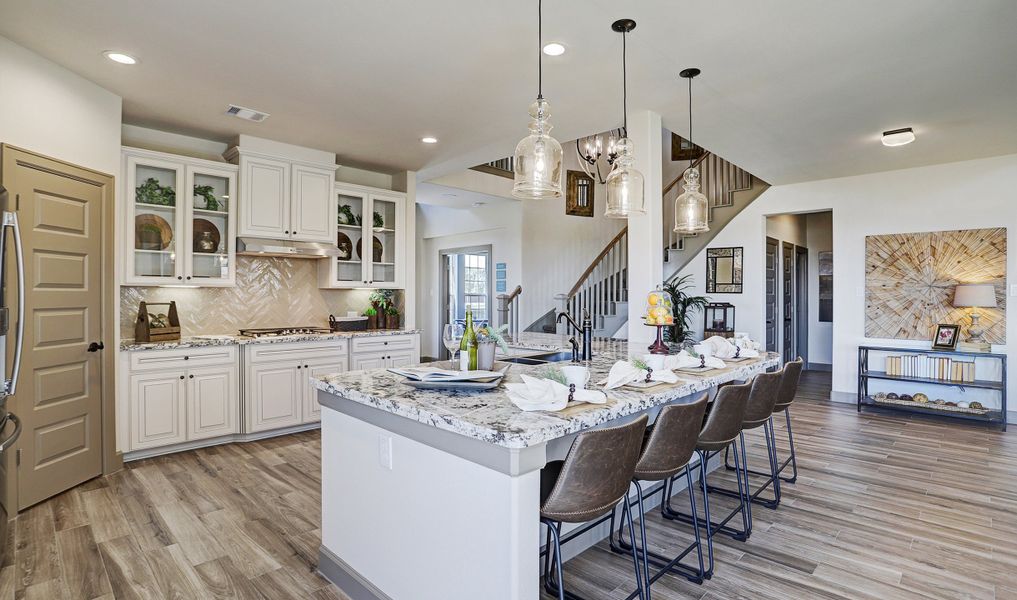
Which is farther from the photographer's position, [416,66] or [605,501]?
[416,66]

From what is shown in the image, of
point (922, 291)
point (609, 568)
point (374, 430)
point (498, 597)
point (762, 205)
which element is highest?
point (762, 205)

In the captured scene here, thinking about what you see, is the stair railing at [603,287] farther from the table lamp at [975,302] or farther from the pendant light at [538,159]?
the pendant light at [538,159]

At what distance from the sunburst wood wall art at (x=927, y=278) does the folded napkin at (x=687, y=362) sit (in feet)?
14.5

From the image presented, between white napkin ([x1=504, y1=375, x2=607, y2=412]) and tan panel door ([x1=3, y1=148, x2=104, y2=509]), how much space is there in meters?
2.92

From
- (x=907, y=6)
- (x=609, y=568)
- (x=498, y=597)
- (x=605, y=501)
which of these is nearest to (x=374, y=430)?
(x=498, y=597)

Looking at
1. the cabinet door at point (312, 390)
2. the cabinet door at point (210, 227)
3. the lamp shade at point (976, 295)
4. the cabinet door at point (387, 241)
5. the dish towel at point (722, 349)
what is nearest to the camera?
the dish towel at point (722, 349)

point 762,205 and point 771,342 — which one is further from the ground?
point 762,205

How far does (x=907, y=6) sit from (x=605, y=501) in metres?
2.74

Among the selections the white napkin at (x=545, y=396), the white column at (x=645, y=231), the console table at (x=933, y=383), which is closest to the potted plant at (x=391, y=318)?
the white column at (x=645, y=231)

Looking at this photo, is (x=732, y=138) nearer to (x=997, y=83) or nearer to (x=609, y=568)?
(x=997, y=83)

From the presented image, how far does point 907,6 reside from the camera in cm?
258

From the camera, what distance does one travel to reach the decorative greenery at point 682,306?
6.26 m

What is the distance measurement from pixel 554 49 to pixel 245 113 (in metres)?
2.53

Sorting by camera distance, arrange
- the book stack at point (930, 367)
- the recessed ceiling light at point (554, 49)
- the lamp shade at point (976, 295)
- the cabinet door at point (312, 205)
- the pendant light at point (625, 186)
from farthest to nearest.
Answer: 1. the book stack at point (930, 367)
2. the lamp shade at point (976, 295)
3. the cabinet door at point (312, 205)
4. the recessed ceiling light at point (554, 49)
5. the pendant light at point (625, 186)
